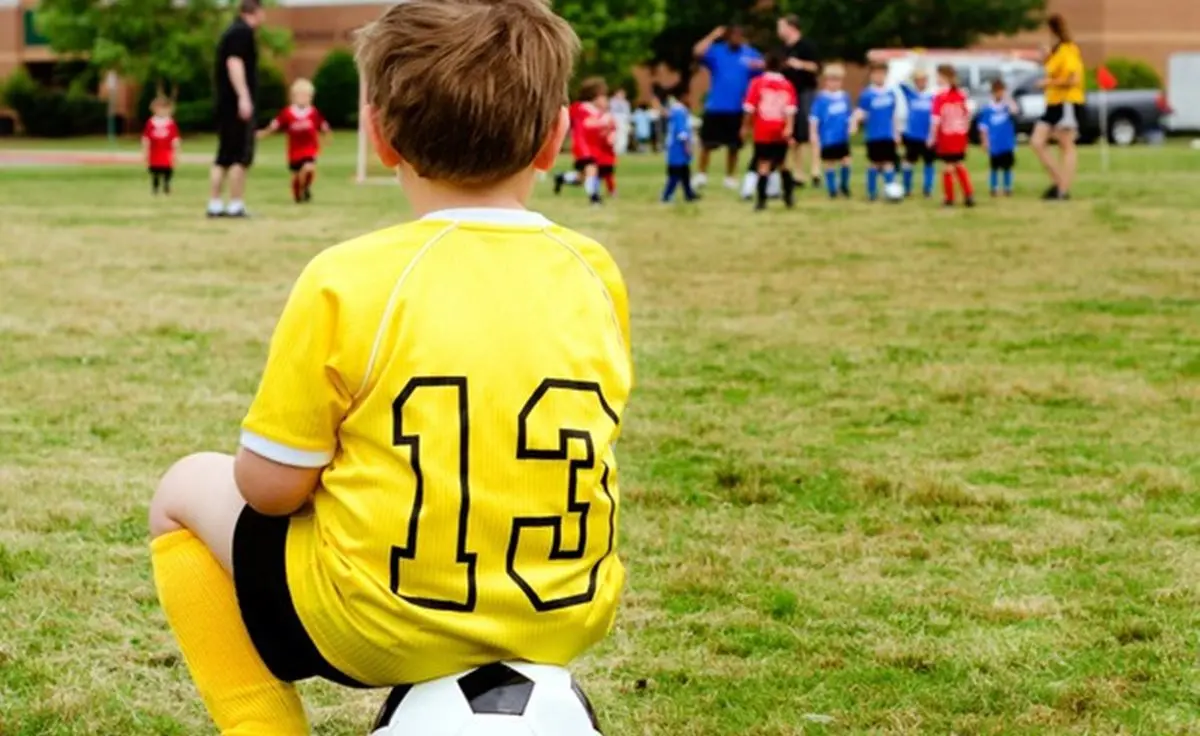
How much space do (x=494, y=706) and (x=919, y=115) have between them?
820 inches

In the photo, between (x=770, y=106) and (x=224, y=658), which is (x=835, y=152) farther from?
(x=224, y=658)

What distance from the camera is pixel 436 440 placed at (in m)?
2.40

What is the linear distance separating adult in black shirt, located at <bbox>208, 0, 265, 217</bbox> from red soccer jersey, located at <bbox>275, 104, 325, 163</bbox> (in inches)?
128

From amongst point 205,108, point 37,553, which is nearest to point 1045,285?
point 37,553

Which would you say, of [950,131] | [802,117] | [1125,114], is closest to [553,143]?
[802,117]

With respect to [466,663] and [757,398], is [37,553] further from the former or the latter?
[757,398]

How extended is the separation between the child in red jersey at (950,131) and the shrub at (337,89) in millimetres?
41422

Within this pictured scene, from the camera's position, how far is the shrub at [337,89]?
61.9 metres

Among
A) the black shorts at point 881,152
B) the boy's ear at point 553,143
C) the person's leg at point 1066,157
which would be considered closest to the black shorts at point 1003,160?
the black shorts at point 881,152

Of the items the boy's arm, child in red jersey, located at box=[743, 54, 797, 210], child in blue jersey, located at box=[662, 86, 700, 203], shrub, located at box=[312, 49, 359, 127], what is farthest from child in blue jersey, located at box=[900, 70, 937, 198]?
shrub, located at box=[312, 49, 359, 127]

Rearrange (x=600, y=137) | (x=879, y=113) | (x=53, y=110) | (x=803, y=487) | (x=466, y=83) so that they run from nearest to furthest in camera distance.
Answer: (x=466, y=83) → (x=803, y=487) → (x=600, y=137) → (x=879, y=113) → (x=53, y=110)

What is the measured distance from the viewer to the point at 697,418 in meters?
6.64

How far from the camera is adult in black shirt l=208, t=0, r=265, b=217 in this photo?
16.5 m

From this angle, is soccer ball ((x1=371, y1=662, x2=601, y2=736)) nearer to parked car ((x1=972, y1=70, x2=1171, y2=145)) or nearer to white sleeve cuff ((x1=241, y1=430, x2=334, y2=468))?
white sleeve cuff ((x1=241, y1=430, x2=334, y2=468))
